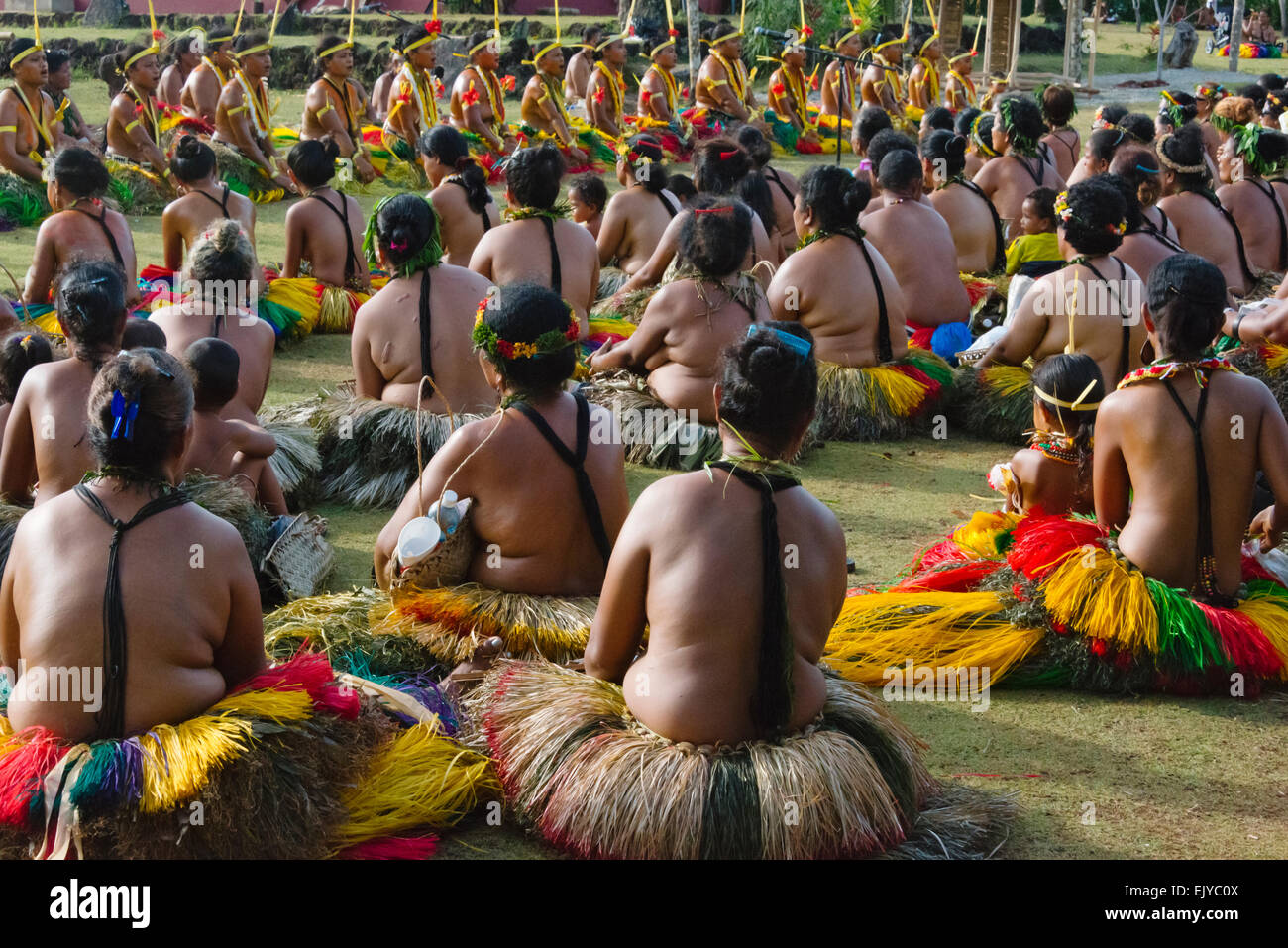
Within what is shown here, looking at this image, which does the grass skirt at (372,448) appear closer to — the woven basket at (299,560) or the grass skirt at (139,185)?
the woven basket at (299,560)

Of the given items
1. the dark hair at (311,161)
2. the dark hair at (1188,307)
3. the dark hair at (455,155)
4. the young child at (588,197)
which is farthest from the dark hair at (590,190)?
the dark hair at (1188,307)

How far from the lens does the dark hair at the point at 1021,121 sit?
977 centimetres

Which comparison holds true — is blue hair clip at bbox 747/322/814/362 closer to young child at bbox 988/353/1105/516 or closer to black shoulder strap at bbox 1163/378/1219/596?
black shoulder strap at bbox 1163/378/1219/596

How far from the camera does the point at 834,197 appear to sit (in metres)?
6.76

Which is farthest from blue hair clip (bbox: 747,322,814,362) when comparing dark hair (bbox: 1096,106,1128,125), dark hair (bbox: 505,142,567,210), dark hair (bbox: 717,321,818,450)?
dark hair (bbox: 1096,106,1128,125)

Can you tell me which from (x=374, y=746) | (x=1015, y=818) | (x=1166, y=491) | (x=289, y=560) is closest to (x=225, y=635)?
(x=374, y=746)

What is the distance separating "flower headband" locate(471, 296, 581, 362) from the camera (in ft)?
12.9

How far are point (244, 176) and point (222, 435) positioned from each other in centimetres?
836

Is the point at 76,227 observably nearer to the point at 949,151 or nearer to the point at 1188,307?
the point at 949,151

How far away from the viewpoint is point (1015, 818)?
11.6 ft

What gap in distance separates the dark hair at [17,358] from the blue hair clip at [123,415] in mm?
2249
